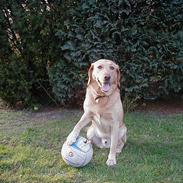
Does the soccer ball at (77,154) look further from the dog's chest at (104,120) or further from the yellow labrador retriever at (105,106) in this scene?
the dog's chest at (104,120)

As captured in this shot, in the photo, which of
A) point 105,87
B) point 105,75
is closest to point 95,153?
point 105,87

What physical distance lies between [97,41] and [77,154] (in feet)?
7.96

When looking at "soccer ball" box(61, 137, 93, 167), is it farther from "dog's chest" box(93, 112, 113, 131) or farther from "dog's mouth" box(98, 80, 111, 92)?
"dog's mouth" box(98, 80, 111, 92)

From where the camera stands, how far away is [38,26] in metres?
6.52

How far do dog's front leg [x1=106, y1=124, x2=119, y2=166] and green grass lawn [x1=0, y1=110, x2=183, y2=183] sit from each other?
8 cm

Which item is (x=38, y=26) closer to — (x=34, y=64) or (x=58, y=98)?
(x=34, y=64)

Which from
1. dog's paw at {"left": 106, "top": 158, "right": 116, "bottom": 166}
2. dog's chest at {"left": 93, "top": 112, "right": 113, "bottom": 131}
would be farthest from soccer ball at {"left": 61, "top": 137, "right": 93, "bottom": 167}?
dog's chest at {"left": 93, "top": 112, "right": 113, "bottom": 131}

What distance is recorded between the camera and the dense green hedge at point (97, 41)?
6.39m

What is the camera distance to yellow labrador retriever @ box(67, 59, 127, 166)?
473 centimetres

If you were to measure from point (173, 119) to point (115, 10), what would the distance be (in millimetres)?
1950

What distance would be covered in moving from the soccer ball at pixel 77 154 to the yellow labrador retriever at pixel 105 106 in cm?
10

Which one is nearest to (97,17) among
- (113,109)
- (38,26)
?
(38,26)

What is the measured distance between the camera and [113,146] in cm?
484

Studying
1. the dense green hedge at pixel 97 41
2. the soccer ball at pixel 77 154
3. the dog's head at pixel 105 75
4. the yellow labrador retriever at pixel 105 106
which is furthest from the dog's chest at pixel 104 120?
the dense green hedge at pixel 97 41
